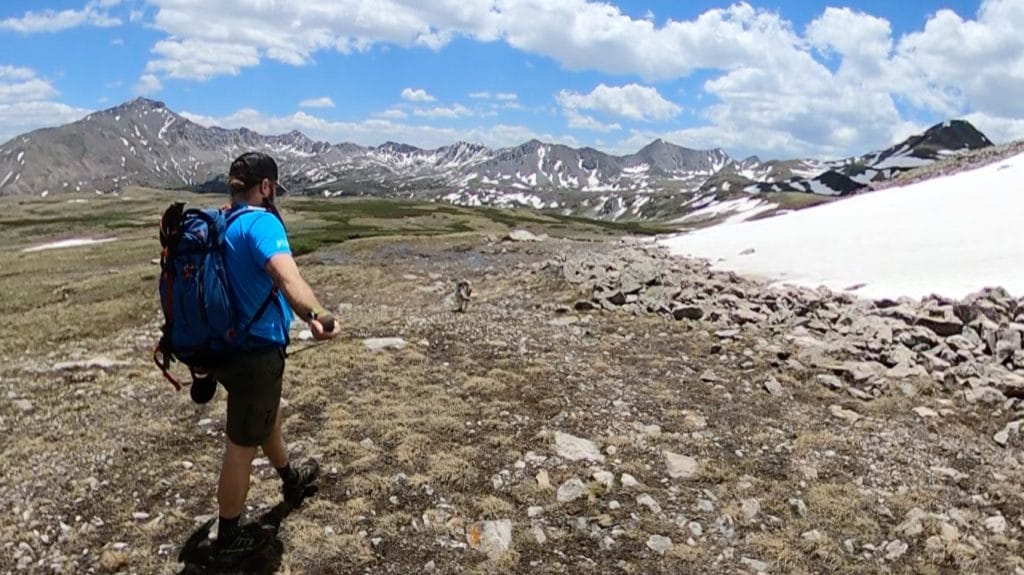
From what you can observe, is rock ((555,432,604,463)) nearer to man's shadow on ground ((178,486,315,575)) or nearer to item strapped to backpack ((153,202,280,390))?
man's shadow on ground ((178,486,315,575))

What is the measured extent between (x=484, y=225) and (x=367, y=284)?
285ft

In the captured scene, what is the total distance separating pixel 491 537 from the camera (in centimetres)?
763

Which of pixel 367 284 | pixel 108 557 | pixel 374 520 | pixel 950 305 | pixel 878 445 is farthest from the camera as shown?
pixel 367 284

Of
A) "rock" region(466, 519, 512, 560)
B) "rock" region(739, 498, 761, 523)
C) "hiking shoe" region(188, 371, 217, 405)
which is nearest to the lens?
"hiking shoe" region(188, 371, 217, 405)

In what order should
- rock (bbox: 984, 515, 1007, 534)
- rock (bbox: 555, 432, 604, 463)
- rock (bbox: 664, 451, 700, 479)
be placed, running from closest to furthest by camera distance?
rock (bbox: 984, 515, 1007, 534) < rock (bbox: 664, 451, 700, 479) < rock (bbox: 555, 432, 604, 463)

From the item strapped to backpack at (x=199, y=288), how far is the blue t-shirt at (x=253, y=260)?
0.05 metres

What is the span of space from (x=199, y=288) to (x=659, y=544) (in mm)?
5594

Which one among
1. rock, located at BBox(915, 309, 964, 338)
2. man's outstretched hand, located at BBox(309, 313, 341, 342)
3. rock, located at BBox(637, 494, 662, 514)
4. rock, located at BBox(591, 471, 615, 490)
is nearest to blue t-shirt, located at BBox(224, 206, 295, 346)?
man's outstretched hand, located at BBox(309, 313, 341, 342)

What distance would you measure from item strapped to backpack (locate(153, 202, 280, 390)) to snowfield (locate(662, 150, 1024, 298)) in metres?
18.6

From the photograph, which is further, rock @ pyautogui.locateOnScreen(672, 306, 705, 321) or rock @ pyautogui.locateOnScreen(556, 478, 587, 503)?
rock @ pyautogui.locateOnScreen(672, 306, 705, 321)

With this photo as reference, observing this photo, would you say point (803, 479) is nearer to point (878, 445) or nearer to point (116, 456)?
point (878, 445)

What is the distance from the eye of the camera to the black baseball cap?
6633mm

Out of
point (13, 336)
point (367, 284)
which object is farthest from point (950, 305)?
point (13, 336)

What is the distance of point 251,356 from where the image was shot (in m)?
6.46
